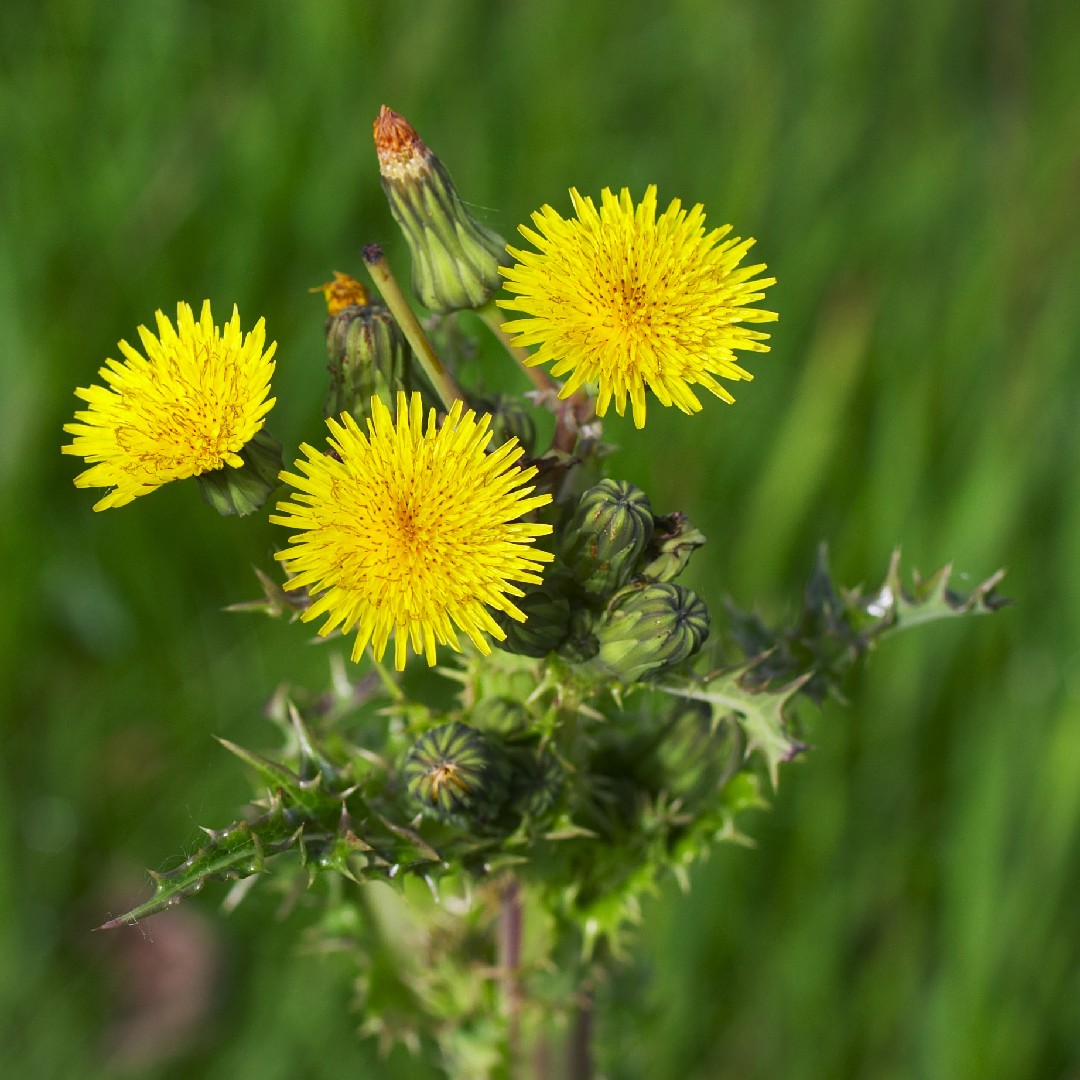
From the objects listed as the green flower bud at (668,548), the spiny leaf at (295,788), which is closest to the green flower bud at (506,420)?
the green flower bud at (668,548)

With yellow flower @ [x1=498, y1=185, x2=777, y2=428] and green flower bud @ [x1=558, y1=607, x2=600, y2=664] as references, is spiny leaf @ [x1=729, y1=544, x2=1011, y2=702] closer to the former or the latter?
green flower bud @ [x1=558, y1=607, x2=600, y2=664]

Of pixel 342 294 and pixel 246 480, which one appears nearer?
pixel 246 480

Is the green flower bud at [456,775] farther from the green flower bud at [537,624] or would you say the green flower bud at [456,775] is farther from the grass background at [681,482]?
the grass background at [681,482]

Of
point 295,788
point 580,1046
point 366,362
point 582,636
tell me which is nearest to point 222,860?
point 295,788

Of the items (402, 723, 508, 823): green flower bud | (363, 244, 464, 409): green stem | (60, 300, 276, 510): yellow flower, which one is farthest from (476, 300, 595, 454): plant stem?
(402, 723, 508, 823): green flower bud

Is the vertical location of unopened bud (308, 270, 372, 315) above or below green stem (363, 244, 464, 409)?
above

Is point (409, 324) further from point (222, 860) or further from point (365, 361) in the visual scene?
point (222, 860)
